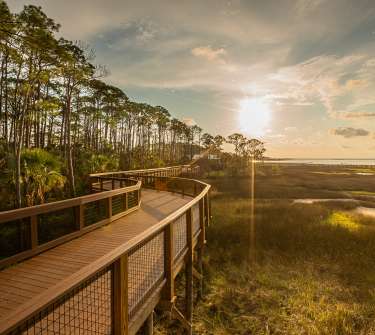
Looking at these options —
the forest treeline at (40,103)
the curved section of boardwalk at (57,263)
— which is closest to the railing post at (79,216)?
the curved section of boardwalk at (57,263)

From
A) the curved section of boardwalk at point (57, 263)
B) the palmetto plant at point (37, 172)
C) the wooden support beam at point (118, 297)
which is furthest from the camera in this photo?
the palmetto plant at point (37, 172)

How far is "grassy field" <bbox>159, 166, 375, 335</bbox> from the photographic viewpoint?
24.8ft

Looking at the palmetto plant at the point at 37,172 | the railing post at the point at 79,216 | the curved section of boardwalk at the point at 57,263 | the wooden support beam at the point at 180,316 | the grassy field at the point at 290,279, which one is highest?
the palmetto plant at the point at 37,172

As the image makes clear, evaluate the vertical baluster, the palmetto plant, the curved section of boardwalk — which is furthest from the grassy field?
the palmetto plant

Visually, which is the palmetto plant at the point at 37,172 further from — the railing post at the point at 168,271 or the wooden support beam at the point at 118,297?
the wooden support beam at the point at 118,297

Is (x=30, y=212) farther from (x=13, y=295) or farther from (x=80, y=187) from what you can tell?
(x=80, y=187)

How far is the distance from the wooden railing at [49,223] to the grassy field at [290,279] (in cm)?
404

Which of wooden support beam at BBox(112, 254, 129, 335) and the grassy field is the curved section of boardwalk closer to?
wooden support beam at BBox(112, 254, 129, 335)

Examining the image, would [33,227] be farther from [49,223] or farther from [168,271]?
[49,223]

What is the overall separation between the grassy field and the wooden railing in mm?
4042

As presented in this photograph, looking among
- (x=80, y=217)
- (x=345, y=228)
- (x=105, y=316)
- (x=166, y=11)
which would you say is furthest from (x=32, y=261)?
(x=345, y=228)

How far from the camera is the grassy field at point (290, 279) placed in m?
7.57

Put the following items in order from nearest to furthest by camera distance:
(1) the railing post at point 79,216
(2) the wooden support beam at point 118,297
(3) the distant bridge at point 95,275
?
(3) the distant bridge at point 95,275
(2) the wooden support beam at point 118,297
(1) the railing post at point 79,216

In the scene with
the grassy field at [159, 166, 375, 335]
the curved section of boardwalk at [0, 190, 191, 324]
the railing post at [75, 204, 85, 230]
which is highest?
the railing post at [75, 204, 85, 230]
